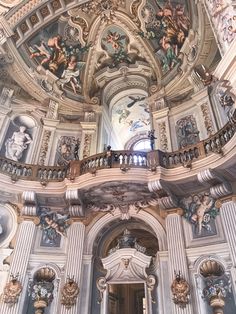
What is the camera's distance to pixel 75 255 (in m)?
10.1

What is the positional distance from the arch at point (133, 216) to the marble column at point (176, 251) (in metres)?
0.36

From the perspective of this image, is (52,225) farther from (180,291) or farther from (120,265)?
(180,291)

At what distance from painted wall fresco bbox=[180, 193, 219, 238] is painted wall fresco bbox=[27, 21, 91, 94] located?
8395mm

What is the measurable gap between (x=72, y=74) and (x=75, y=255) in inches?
359

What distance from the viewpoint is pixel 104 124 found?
14.8m

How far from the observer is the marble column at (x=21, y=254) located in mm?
8927

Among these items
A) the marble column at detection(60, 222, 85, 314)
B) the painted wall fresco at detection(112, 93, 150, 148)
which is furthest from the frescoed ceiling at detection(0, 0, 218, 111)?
the marble column at detection(60, 222, 85, 314)

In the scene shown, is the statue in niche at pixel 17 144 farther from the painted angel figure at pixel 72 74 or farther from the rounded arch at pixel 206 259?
the rounded arch at pixel 206 259

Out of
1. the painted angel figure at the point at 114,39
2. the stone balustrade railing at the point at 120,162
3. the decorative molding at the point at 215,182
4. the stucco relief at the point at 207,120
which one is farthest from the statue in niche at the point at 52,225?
the painted angel figure at the point at 114,39

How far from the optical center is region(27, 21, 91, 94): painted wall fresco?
569 inches

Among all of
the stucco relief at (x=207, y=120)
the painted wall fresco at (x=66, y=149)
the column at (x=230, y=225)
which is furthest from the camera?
the painted wall fresco at (x=66, y=149)

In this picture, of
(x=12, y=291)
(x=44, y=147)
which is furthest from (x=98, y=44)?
(x=12, y=291)

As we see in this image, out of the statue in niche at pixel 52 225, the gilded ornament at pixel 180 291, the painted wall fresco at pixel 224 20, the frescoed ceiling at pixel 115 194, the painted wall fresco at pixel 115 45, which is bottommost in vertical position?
the gilded ornament at pixel 180 291

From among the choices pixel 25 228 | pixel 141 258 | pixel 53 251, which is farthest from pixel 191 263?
pixel 25 228
